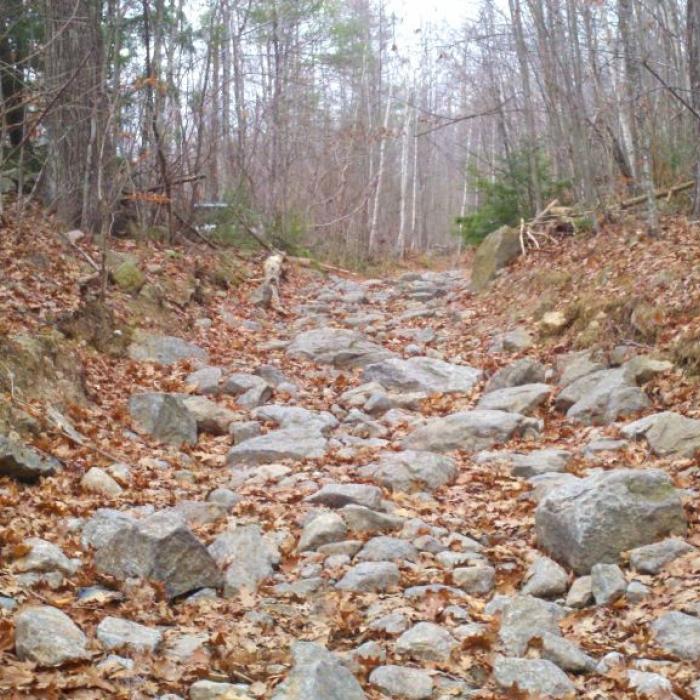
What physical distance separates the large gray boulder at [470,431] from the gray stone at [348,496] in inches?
61.1

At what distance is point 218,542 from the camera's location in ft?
18.4

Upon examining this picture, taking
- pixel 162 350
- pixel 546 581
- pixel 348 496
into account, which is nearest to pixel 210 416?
pixel 162 350

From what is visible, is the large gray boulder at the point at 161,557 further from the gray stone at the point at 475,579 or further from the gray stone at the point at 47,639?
the gray stone at the point at 475,579

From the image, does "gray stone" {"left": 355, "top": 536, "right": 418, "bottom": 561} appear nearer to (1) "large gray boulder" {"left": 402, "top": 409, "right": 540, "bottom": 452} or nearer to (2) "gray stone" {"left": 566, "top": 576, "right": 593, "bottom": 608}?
(2) "gray stone" {"left": 566, "top": 576, "right": 593, "bottom": 608}

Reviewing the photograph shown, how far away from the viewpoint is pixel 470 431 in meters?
8.06

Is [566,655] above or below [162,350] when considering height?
below

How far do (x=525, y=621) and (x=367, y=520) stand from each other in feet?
5.42

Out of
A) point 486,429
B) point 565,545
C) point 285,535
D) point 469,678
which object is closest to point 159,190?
point 486,429

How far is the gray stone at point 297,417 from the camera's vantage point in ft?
28.6

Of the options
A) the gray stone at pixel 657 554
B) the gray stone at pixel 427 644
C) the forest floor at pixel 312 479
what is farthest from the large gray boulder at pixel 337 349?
the gray stone at pixel 427 644

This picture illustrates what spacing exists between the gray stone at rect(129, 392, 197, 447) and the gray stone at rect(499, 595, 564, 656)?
3.95m

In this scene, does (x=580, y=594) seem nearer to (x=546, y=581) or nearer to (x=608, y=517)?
(x=546, y=581)

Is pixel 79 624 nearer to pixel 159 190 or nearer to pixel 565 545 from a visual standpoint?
pixel 565 545

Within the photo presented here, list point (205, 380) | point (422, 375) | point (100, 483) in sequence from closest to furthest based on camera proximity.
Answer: point (100, 483) → point (205, 380) → point (422, 375)
